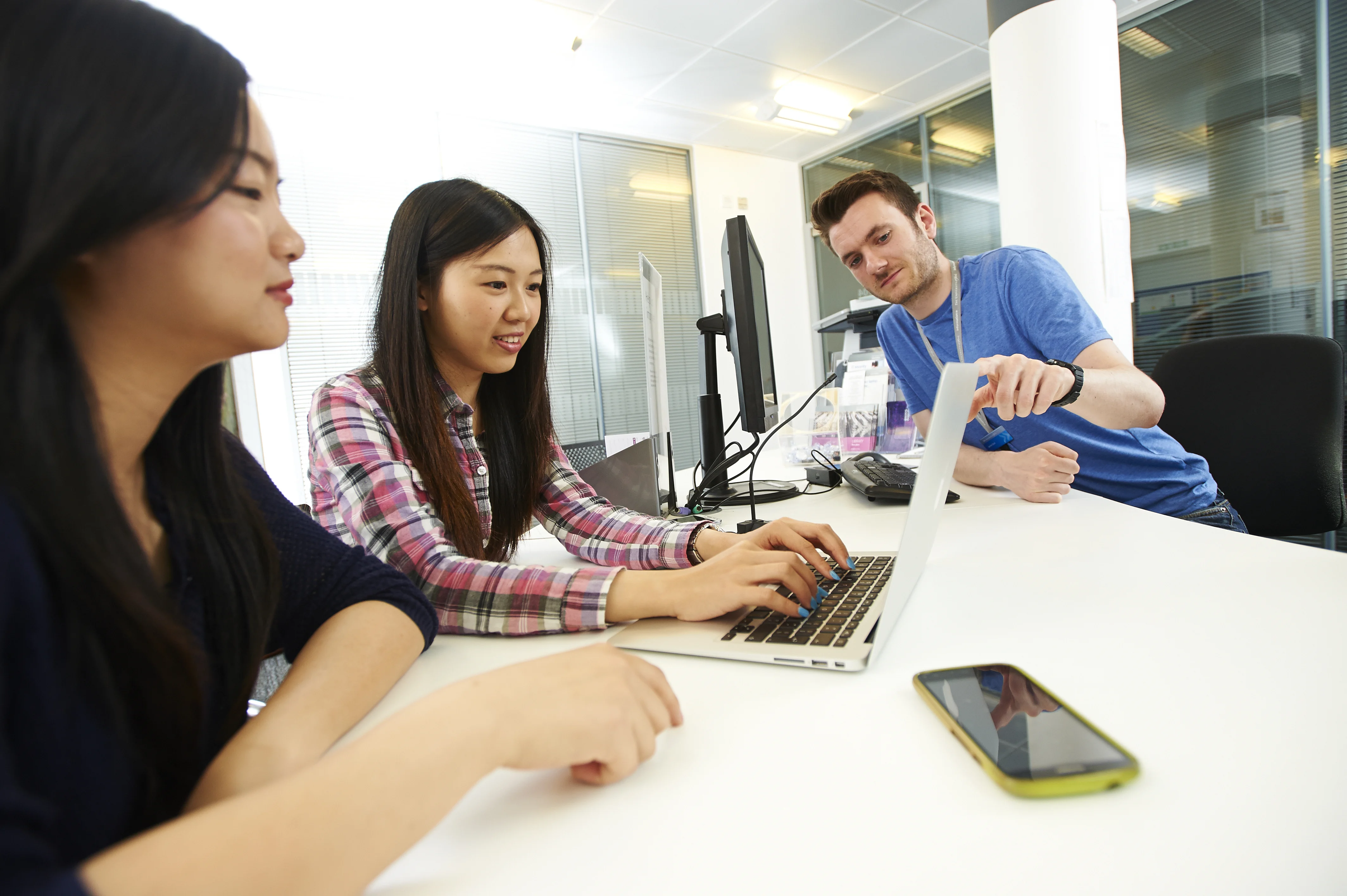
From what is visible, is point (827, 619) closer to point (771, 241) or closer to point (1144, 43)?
point (1144, 43)

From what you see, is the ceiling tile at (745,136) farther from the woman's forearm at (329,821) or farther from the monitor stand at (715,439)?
the woman's forearm at (329,821)

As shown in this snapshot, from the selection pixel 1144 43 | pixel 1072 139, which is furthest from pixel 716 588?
pixel 1144 43

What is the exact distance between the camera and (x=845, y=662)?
0.55m

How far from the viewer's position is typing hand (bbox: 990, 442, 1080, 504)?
119 centimetres

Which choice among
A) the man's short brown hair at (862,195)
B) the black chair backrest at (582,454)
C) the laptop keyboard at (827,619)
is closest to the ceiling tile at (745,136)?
the black chair backrest at (582,454)

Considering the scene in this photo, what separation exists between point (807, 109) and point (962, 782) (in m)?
4.44

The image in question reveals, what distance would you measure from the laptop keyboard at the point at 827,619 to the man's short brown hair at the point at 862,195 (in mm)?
1279

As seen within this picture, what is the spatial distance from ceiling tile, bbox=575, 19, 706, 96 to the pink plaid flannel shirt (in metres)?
2.82

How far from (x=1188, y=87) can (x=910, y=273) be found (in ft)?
8.69

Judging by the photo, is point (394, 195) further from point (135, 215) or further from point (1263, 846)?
point (1263, 846)

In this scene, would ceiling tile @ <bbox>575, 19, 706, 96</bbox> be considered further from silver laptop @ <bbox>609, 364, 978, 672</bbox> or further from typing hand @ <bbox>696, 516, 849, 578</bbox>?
silver laptop @ <bbox>609, 364, 978, 672</bbox>

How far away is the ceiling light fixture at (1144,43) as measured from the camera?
3277 mm

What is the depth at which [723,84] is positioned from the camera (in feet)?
12.5

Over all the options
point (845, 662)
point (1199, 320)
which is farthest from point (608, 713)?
point (1199, 320)
